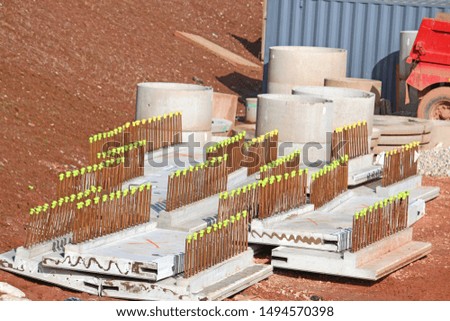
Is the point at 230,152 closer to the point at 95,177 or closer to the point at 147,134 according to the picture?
the point at 147,134

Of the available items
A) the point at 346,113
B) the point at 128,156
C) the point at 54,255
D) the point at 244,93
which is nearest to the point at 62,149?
the point at 128,156

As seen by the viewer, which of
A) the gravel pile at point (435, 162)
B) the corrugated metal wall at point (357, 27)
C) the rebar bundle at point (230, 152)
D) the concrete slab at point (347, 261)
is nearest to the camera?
the concrete slab at point (347, 261)

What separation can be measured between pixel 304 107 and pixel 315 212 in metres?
3.11

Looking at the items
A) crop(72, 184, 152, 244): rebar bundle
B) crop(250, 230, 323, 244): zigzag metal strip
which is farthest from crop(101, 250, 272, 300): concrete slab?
crop(250, 230, 323, 244): zigzag metal strip

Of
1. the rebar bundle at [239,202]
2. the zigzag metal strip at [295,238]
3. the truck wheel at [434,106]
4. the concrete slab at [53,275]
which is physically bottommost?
the concrete slab at [53,275]

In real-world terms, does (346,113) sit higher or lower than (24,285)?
higher

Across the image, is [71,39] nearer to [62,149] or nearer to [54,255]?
[62,149]

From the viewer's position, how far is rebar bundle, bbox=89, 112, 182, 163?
18938 millimetres

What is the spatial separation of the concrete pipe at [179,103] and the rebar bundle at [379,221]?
16.3 ft

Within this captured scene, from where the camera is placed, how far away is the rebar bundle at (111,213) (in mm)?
14742

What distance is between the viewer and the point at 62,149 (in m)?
21.5

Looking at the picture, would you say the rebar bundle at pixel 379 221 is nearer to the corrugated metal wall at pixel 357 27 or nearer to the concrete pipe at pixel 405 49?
the concrete pipe at pixel 405 49

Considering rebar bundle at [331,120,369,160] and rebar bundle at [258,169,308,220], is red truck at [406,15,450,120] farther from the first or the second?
rebar bundle at [258,169,308,220]

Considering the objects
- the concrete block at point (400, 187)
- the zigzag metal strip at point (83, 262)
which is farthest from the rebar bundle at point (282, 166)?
the zigzag metal strip at point (83, 262)
